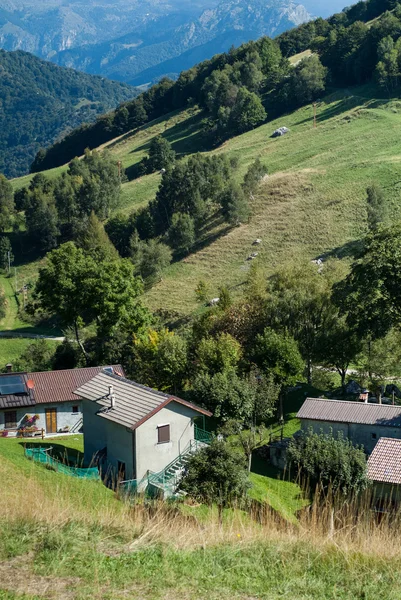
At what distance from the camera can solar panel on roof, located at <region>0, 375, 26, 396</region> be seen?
32.9m

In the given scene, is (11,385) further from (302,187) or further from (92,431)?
(302,187)

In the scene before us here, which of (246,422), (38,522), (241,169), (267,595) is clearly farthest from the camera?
(241,169)

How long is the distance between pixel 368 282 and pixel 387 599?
81.4 ft

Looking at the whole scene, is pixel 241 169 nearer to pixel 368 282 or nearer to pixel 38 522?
pixel 368 282

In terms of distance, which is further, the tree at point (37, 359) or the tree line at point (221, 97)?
the tree line at point (221, 97)

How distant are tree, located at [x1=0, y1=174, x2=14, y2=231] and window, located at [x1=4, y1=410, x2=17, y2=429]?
63.0 meters

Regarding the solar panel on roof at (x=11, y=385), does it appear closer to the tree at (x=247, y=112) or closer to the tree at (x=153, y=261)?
the tree at (x=153, y=261)

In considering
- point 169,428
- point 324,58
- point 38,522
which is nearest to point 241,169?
point 324,58

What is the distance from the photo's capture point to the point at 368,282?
32.2 meters

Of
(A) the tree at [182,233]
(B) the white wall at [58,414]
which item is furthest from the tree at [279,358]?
(A) the tree at [182,233]

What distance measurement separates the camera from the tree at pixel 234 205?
73625mm

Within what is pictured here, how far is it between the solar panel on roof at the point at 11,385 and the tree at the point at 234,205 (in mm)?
43788

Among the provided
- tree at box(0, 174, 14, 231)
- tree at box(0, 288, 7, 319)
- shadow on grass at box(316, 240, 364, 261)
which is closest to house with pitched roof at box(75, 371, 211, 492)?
shadow on grass at box(316, 240, 364, 261)

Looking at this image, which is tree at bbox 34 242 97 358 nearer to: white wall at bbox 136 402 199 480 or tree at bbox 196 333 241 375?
tree at bbox 196 333 241 375
